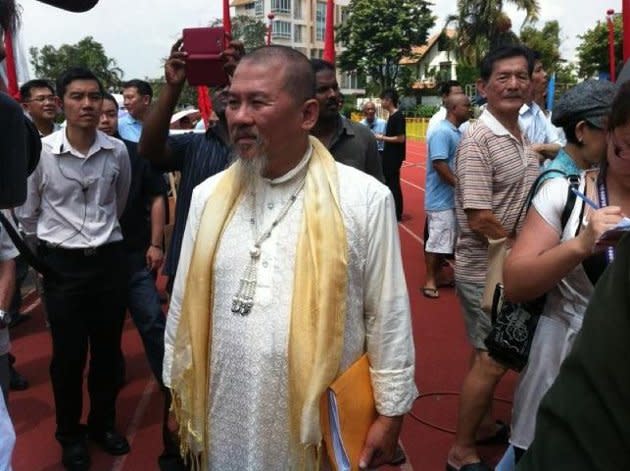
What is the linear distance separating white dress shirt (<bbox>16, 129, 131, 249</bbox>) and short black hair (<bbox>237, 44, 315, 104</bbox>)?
167cm

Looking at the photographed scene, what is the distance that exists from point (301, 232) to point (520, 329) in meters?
0.94

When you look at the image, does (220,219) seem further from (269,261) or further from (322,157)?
(322,157)

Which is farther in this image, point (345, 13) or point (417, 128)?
point (345, 13)

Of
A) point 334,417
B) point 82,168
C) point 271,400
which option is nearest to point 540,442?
point 334,417

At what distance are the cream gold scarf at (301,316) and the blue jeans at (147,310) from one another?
5.86ft

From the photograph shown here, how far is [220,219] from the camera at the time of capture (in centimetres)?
197

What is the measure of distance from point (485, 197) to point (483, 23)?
3732cm

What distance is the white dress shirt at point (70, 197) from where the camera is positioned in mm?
3230

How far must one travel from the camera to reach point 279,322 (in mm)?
1868

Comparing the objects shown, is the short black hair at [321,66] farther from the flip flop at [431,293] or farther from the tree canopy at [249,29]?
the tree canopy at [249,29]

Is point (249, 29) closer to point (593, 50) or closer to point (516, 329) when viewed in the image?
point (593, 50)

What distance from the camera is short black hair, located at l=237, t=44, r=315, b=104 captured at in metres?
1.93

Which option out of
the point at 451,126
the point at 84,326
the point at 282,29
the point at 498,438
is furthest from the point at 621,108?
the point at 282,29

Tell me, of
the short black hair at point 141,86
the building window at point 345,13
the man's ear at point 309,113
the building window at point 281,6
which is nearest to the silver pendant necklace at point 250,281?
the man's ear at point 309,113
